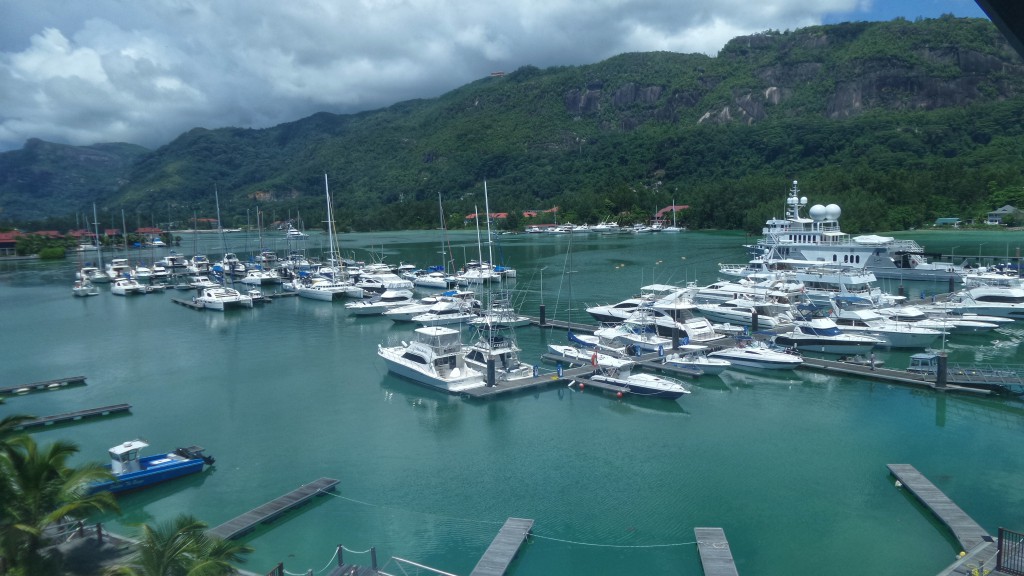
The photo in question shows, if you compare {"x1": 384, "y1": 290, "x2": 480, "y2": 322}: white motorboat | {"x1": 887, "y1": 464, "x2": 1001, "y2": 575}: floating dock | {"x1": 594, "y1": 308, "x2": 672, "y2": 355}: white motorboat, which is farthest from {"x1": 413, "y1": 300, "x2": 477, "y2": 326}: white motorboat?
{"x1": 887, "y1": 464, "x2": 1001, "y2": 575}: floating dock

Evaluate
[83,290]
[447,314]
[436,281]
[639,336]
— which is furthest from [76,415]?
[83,290]

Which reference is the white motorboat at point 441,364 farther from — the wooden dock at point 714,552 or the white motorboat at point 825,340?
the white motorboat at point 825,340

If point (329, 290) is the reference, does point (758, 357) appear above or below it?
below

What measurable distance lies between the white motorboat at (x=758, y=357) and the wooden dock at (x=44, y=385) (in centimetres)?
3315

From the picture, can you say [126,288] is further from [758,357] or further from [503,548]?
[503,548]

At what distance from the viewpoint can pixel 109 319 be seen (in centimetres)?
5425

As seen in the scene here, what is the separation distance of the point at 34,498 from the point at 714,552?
14099mm

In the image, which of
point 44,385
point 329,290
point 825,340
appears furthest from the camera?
point 329,290

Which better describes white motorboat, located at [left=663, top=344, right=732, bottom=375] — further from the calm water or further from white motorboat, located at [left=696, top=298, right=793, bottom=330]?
white motorboat, located at [left=696, top=298, right=793, bottom=330]

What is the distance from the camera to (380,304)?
52.8 m

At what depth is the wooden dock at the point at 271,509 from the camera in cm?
1734

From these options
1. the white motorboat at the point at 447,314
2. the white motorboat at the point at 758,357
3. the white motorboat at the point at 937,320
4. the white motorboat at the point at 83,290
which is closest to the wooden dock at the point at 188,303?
the white motorboat at the point at 83,290

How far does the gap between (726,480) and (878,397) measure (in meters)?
11.7

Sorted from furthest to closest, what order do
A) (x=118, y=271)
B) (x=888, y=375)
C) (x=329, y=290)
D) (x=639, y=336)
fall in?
(x=118, y=271), (x=329, y=290), (x=639, y=336), (x=888, y=375)
